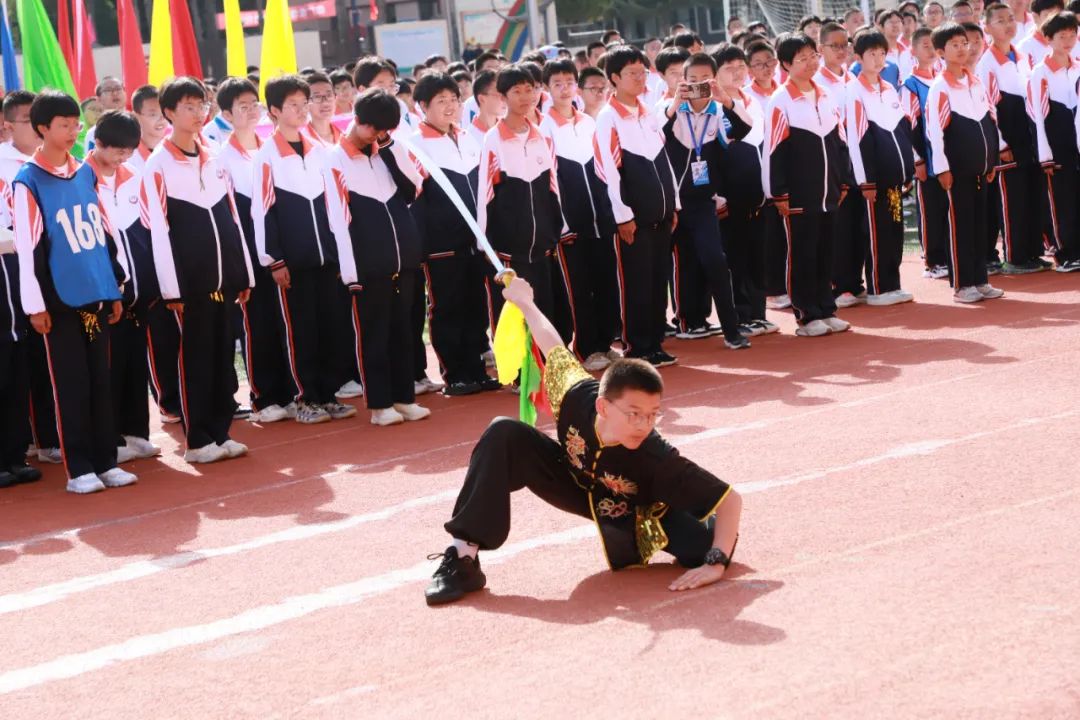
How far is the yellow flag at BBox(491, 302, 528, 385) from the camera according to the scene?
20.8ft

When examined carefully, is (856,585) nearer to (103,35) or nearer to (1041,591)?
(1041,591)

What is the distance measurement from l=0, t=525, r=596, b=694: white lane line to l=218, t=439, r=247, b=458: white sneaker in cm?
301

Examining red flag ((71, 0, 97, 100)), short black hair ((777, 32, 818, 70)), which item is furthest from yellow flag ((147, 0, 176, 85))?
short black hair ((777, 32, 818, 70))

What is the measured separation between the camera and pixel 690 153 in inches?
448

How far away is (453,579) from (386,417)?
3957 mm

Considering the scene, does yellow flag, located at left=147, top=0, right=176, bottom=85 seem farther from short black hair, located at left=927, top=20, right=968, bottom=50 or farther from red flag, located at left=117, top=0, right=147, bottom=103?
short black hair, located at left=927, top=20, right=968, bottom=50

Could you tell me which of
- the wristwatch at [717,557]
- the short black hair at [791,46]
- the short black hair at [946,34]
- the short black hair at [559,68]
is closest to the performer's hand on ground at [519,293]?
the wristwatch at [717,557]

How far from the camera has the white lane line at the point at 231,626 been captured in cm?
553

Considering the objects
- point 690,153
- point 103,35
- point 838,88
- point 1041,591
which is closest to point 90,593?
point 1041,591

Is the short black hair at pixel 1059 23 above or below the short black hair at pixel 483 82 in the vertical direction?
above

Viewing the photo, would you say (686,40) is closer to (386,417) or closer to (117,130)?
(386,417)

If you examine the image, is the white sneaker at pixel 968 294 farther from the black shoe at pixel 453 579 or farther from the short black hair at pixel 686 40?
the black shoe at pixel 453 579

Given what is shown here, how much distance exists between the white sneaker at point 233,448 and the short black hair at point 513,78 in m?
2.83

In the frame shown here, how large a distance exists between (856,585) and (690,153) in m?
6.31
